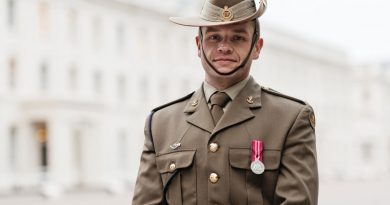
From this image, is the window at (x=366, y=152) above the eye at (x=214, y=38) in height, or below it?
below

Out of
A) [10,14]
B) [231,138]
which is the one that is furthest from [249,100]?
[10,14]

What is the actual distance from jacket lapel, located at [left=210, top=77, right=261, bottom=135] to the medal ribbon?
0.12m

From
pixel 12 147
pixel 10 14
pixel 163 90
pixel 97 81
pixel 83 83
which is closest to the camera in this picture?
pixel 12 147

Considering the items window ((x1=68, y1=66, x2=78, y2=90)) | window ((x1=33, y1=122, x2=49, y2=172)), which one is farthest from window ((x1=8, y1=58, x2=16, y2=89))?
window ((x1=68, y1=66, x2=78, y2=90))

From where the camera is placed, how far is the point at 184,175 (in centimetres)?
359

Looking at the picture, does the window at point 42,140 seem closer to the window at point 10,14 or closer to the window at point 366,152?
the window at point 10,14

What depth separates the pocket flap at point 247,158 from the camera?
11.4 ft

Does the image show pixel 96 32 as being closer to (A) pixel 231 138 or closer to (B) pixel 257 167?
(A) pixel 231 138

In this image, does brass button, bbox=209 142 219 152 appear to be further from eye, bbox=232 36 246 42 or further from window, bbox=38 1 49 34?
window, bbox=38 1 49 34

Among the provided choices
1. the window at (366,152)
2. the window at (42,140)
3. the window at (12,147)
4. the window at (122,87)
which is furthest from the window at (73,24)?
the window at (366,152)

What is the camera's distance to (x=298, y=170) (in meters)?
3.42

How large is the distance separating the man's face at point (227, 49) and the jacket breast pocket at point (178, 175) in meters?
0.31

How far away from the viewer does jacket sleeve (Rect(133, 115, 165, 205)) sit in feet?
11.9

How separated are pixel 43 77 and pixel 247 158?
42.9 metres
